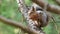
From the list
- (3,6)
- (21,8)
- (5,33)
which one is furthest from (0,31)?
(21,8)

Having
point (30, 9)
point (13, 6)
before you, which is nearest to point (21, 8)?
point (30, 9)

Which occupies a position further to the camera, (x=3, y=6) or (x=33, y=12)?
(x=3, y=6)

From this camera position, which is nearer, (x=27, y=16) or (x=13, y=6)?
(x=27, y=16)

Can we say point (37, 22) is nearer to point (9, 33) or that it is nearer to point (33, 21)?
point (33, 21)

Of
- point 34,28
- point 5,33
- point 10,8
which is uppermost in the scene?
point 34,28

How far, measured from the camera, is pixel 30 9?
1.02m

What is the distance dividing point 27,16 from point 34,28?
0.08 meters

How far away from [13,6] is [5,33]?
33 centimetres

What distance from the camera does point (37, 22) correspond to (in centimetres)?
101

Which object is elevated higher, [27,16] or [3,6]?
[27,16]

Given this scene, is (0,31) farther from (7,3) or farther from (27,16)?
(27,16)

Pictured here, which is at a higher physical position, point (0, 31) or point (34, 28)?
point (34, 28)

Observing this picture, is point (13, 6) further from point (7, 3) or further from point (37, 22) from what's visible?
point (37, 22)

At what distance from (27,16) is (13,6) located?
135cm
